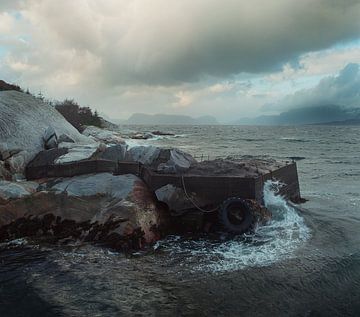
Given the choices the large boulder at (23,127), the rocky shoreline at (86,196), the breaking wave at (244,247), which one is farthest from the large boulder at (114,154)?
the breaking wave at (244,247)

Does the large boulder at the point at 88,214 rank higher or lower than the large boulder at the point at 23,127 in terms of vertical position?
lower

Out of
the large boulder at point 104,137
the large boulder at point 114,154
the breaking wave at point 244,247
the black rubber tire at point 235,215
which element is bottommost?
the breaking wave at point 244,247

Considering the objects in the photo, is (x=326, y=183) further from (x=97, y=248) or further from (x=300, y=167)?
(x=97, y=248)

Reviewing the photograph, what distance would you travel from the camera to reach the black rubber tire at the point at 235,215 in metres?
13.6

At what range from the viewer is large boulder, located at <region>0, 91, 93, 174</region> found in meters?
16.5

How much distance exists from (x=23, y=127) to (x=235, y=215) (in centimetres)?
1070

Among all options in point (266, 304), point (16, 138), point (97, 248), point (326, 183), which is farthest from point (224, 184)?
point (326, 183)

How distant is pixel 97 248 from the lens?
11883 mm

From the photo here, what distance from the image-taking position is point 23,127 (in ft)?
60.2

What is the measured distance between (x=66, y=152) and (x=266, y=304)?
10993 millimetres

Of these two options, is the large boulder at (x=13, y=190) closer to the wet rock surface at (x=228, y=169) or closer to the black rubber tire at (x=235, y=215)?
the wet rock surface at (x=228, y=169)

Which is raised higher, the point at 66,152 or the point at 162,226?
the point at 66,152

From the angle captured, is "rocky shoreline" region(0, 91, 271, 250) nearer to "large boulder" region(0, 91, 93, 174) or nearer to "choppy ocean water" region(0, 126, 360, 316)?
"large boulder" region(0, 91, 93, 174)

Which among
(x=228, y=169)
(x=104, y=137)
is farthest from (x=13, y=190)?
(x=104, y=137)
